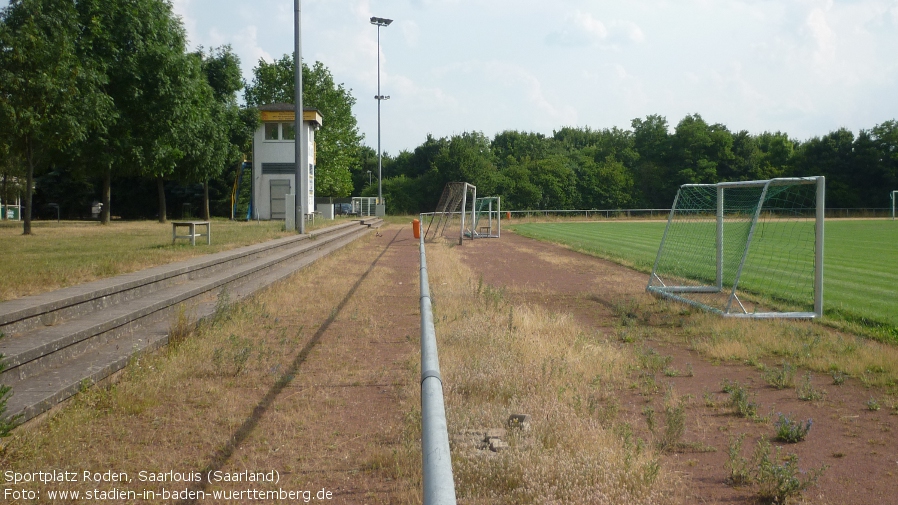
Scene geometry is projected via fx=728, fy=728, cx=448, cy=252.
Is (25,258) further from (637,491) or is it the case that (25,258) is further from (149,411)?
(637,491)

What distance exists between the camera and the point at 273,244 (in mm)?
17125

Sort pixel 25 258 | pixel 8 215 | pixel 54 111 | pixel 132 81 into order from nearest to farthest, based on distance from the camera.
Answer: pixel 25 258 < pixel 54 111 < pixel 132 81 < pixel 8 215

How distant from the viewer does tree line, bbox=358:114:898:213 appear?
65.7m

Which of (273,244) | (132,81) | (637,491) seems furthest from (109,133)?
(637,491)

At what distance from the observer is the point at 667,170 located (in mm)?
72125

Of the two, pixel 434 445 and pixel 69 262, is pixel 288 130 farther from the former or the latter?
pixel 434 445

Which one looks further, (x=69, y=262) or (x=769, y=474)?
(x=69, y=262)

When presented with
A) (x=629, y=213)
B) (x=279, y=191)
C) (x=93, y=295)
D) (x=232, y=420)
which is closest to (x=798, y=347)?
(x=232, y=420)

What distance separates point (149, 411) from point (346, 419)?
1.43 meters

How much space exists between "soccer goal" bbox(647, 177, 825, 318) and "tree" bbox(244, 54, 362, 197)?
40.2 meters

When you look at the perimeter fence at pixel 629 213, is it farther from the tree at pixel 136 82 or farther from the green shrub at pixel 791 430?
the green shrub at pixel 791 430

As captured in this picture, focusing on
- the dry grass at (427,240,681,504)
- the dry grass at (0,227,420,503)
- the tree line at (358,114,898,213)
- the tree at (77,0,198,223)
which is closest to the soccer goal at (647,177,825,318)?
the dry grass at (427,240,681,504)

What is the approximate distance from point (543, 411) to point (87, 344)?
3.97m

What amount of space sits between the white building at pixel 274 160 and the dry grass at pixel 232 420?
36.3 meters
